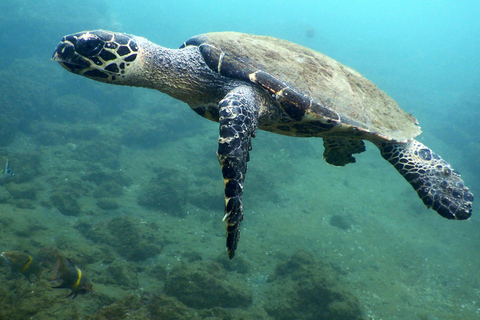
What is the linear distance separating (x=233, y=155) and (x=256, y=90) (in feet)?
3.84

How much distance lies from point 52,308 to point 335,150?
516 centimetres

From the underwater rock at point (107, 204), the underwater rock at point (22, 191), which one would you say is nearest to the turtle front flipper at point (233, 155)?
the underwater rock at point (107, 204)

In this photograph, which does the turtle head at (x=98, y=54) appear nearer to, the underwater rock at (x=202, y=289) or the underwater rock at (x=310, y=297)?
the underwater rock at (x=202, y=289)

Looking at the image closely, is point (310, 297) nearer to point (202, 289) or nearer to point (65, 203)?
point (202, 289)

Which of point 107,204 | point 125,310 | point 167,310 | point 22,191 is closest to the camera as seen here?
point 125,310

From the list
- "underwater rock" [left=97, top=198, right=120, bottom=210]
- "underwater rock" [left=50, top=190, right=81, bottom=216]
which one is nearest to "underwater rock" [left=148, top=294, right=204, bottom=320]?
"underwater rock" [left=50, top=190, right=81, bottom=216]

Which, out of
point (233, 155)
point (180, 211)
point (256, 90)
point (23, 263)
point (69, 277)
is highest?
point (256, 90)

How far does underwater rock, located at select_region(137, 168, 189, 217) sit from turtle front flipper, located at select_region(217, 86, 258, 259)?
7884 millimetres

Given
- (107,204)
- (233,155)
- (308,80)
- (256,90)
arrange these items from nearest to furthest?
(233,155) → (256,90) → (308,80) → (107,204)

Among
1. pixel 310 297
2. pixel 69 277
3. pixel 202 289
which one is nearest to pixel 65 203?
pixel 202 289

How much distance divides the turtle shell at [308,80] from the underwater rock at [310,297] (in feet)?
13.5

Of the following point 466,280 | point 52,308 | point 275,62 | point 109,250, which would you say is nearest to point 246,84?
point 275,62

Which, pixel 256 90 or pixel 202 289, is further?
pixel 202 289

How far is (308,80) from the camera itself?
3322mm
